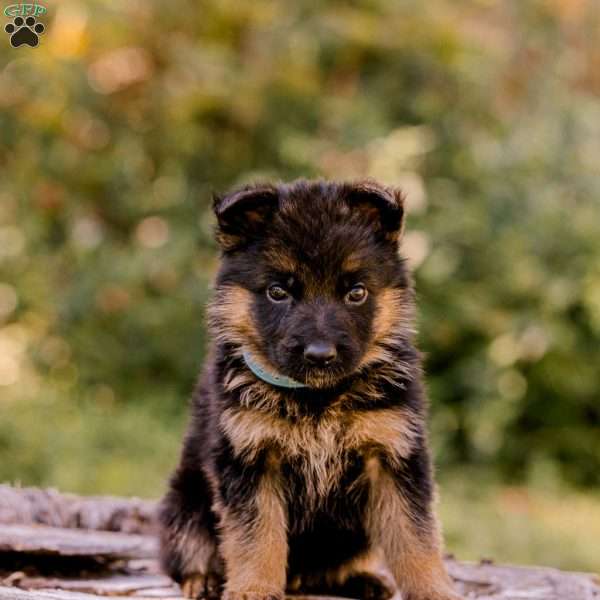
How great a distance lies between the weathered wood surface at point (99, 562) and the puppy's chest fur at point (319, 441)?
0.70 m

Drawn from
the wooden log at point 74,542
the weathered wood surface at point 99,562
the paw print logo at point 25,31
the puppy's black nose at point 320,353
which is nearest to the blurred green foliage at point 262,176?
the paw print logo at point 25,31

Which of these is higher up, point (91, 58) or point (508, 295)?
point (91, 58)

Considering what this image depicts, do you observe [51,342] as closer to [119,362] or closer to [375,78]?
[119,362]

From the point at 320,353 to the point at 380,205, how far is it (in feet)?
2.41

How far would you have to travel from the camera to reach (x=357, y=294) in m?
4.14

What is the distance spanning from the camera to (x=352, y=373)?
13.5 ft

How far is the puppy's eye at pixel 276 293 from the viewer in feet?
13.5

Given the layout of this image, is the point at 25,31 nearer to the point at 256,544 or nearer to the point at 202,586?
the point at 202,586

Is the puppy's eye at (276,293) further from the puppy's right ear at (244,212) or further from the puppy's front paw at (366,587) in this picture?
the puppy's front paw at (366,587)

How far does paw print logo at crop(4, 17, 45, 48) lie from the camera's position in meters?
8.27

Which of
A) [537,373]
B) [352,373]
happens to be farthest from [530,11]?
[352,373]

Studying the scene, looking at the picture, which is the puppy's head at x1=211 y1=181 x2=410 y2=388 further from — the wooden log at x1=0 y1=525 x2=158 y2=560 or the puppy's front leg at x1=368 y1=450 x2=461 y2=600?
the wooden log at x1=0 y1=525 x2=158 y2=560

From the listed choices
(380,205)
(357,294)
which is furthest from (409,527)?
(380,205)

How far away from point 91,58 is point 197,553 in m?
6.93
